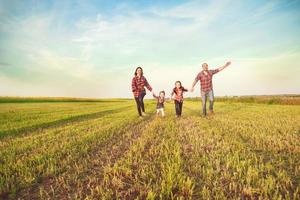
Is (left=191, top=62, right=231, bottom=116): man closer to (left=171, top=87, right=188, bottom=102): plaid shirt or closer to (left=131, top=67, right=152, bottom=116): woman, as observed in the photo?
(left=171, top=87, right=188, bottom=102): plaid shirt

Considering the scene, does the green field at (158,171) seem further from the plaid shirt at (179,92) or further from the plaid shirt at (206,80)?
the plaid shirt at (179,92)

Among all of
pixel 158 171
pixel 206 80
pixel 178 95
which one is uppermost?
pixel 206 80

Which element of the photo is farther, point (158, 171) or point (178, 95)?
point (178, 95)

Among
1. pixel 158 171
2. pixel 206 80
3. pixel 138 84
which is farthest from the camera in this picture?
pixel 138 84

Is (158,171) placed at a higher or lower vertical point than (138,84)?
lower

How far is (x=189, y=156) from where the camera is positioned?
4816 mm

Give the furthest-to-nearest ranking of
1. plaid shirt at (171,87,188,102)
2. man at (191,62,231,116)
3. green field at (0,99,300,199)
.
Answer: plaid shirt at (171,87,188,102)
man at (191,62,231,116)
green field at (0,99,300,199)

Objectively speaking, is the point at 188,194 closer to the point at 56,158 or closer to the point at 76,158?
the point at 76,158

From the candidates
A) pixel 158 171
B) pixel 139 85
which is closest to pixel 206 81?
pixel 139 85

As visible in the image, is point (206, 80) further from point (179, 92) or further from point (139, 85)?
point (139, 85)

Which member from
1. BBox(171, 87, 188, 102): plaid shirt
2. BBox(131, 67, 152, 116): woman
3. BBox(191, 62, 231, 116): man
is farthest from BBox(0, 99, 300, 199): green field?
BBox(131, 67, 152, 116): woman

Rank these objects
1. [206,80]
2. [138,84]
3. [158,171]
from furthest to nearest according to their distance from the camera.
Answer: [138,84], [206,80], [158,171]

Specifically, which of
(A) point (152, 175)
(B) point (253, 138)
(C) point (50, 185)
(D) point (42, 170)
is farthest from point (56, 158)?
(B) point (253, 138)

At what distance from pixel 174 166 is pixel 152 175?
1.61 ft
